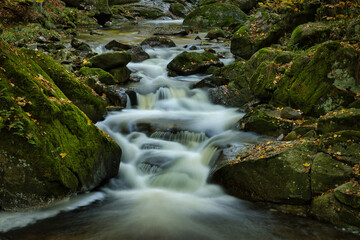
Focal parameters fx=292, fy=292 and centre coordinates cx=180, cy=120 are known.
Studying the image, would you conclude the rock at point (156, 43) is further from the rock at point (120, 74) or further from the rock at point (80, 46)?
the rock at point (120, 74)

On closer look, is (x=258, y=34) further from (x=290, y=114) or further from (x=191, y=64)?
(x=290, y=114)

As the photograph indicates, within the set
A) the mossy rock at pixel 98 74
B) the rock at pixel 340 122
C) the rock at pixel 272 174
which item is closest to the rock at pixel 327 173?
the rock at pixel 272 174

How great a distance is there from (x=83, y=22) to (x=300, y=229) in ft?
80.4

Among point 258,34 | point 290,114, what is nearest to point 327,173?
point 290,114

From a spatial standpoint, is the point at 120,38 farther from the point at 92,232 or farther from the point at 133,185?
the point at 92,232

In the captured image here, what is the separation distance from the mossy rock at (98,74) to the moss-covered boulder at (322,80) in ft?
19.3

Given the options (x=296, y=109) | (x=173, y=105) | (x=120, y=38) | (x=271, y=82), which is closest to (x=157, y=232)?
(x=296, y=109)

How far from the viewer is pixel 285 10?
1260cm

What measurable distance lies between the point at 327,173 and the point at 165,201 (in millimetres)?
2866

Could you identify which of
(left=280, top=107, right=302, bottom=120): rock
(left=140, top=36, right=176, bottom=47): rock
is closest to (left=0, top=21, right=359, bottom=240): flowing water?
(left=280, top=107, right=302, bottom=120): rock

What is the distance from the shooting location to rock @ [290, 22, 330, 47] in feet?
32.5

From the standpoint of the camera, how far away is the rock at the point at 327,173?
452cm

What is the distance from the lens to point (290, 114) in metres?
7.55

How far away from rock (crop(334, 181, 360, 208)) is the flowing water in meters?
0.44
